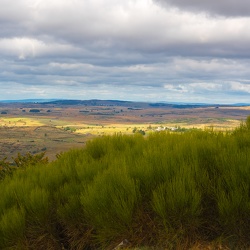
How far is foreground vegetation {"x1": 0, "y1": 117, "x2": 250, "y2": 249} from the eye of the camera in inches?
220

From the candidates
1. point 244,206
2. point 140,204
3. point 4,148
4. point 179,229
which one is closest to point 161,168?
point 140,204

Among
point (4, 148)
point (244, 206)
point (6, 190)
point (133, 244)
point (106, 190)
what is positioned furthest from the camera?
point (4, 148)

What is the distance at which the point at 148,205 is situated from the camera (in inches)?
238

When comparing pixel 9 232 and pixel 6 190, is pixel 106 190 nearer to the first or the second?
pixel 9 232

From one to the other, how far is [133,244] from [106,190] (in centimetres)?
111

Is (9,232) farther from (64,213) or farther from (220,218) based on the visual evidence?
(220,218)

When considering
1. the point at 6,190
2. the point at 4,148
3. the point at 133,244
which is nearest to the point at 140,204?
the point at 133,244

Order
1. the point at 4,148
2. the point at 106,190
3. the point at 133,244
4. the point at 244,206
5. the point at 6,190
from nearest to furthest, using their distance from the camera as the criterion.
→ the point at 244,206 → the point at 133,244 → the point at 106,190 → the point at 6,190 → the point at 4,148

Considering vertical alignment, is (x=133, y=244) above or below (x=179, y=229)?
below

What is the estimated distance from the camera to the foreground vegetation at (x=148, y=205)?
5590 mm

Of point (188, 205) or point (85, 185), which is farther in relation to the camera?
point (85, 185)

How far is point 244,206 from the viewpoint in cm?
544

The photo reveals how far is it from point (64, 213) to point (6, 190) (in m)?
2.02

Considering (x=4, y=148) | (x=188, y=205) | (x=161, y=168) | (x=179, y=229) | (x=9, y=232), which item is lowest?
(x=4, y=148)
